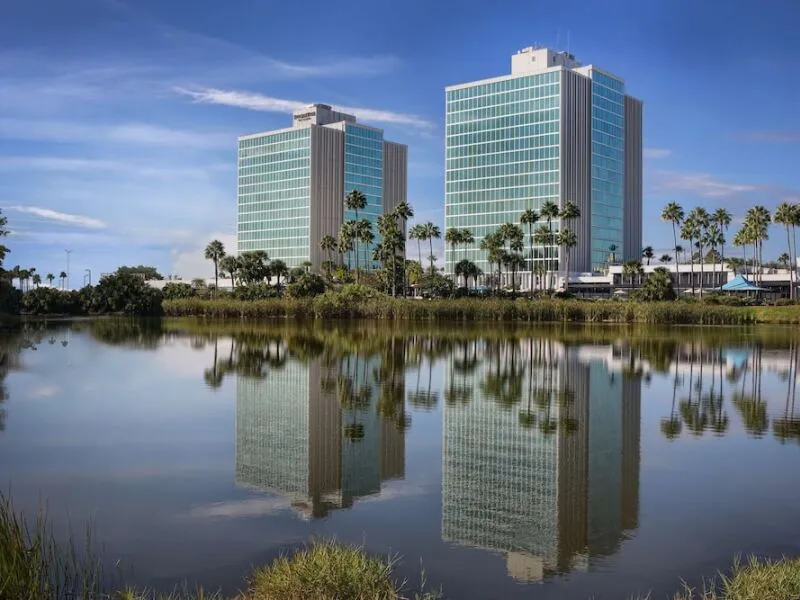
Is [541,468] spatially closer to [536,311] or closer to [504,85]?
[536,311]

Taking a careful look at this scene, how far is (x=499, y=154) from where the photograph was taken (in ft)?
591

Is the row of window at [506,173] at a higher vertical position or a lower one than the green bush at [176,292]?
higher

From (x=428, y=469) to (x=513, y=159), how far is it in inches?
6529

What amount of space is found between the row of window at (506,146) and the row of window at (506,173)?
3747 mm

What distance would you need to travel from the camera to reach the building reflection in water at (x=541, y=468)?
12680 mm

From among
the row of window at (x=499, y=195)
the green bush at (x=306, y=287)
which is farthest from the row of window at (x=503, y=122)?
the green bush at (x=306, y=287)

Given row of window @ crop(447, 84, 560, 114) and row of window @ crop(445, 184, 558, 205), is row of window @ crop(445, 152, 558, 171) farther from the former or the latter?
row of window @ crop(447, 84, 560, 114)

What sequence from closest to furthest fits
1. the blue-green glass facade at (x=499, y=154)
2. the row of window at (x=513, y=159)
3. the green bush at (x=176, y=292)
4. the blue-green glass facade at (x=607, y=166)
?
the green bush at (x=176, y=292) → the blue-green glass facade at (x=499, y=154) → the row of window at (x=513, y=159) → the blue-green glass facade at (x=607, y=166)

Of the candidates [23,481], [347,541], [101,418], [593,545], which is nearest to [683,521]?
[593,545]

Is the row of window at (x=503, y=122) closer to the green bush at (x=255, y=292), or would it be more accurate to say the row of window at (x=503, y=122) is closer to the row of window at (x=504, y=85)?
the row of window at (x=504, y=85)

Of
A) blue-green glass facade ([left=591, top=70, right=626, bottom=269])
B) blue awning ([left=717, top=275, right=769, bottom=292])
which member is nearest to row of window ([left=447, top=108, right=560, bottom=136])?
blue-green glass facade ([left=591, top=70, right=626, bottom=269])

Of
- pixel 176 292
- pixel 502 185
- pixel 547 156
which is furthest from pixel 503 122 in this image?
pixel 176 292

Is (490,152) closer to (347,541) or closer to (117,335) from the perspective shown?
(117,335)

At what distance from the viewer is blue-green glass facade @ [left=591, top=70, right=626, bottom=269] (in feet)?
581
